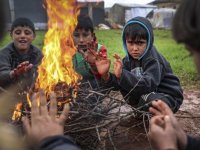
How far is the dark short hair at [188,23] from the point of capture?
1.80m

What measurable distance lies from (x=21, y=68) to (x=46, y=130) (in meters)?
2.56

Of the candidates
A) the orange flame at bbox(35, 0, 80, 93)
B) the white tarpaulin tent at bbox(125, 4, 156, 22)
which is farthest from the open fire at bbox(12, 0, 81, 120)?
the white tarpaulin tent at bbox(125, 4, 156, 22)

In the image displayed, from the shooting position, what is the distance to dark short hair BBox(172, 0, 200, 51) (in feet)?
5.90

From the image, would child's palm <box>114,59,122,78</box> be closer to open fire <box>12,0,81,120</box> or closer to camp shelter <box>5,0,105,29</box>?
open fire <box>12,0,81,120</box>

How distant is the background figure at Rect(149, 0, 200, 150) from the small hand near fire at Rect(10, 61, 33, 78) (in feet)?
7.32

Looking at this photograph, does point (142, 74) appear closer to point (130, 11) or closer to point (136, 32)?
point (136, 32)

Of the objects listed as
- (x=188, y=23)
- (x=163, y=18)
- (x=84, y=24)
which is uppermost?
(x=188, y=23)

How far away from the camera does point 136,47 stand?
464 centimetres

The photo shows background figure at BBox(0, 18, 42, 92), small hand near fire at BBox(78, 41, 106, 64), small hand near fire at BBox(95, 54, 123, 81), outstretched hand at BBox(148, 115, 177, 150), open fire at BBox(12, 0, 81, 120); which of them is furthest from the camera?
background figure at BBox(0, 18, 42, 92)

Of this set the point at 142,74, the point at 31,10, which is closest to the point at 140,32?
the point at 142,74

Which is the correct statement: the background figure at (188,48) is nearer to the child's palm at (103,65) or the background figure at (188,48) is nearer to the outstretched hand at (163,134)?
the outstretched hand at (163,134)

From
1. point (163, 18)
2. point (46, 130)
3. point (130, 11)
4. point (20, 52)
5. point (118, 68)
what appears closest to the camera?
point (46, 130)

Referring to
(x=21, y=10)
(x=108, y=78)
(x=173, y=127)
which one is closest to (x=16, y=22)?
(x=108, y=78)

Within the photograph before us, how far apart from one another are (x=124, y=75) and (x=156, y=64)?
456 mm
